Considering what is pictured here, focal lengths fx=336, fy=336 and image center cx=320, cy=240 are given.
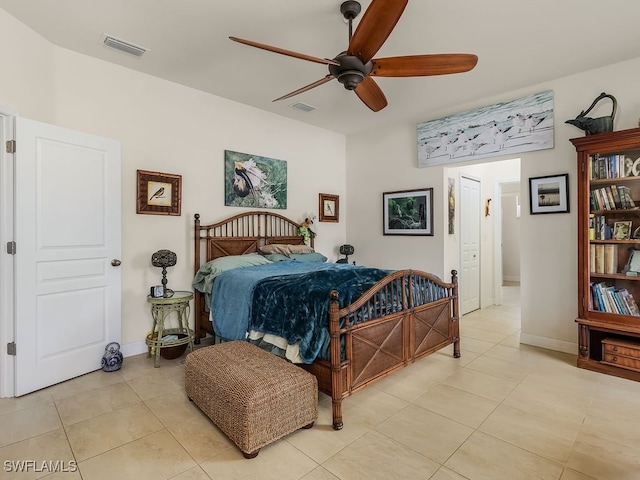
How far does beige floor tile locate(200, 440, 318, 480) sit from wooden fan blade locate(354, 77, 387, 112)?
265 centimetres

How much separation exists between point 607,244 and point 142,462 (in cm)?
→ 425

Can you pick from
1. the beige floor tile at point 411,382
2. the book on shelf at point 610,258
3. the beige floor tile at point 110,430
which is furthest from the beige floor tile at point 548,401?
the beige floor tile at point 110,430

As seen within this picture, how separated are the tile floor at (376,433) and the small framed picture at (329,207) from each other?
10.1 ft

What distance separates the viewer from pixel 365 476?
183 cm

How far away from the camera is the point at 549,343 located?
387cm

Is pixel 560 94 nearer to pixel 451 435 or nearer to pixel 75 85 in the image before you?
pixel 451 435

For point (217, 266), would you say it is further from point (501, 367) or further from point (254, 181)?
point (501, 367)

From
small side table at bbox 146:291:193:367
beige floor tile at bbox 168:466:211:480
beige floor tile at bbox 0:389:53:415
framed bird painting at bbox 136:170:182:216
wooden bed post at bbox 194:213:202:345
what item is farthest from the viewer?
wooden bed post at bbox 194:213:202:345

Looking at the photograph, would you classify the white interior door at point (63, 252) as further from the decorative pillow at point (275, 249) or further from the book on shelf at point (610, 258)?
the book on shelf at point (610, 258)

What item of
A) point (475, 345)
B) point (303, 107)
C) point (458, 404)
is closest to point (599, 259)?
point (475, 345)

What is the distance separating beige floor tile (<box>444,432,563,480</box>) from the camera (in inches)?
72.4

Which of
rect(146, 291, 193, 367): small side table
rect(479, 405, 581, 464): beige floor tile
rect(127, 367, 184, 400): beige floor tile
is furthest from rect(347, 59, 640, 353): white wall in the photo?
rect(127, 367, 184, 400): beige floor tile

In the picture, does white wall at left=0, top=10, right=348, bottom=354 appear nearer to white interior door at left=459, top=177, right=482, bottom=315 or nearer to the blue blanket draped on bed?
the blue blanket draped on bed

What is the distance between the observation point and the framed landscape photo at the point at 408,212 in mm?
4973
